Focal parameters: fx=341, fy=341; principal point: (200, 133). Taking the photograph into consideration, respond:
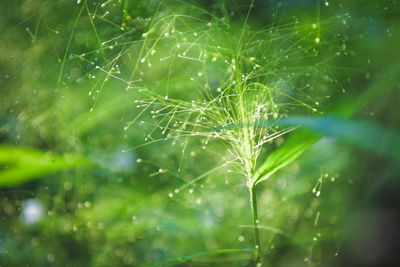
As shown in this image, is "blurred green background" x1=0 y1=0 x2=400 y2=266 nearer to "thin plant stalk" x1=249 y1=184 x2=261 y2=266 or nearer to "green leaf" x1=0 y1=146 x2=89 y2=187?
"green leaf" x1=0 y1=146 x2=89 y2=187

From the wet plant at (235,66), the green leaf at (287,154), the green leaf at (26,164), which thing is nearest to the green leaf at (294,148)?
the green leaf at (287,154)

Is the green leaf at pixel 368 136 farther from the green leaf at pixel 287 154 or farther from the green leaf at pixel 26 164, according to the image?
the green leaf at pixel 26 164

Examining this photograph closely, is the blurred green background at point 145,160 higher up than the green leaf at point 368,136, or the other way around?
the green leaf at point 368,136

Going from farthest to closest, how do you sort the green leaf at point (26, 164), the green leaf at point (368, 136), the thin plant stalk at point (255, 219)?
the green leaf at point (26, 164), the thin plant stalk at point (255, 219), the green leaf at point (368, 136)

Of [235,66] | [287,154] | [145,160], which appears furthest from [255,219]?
[145,160]

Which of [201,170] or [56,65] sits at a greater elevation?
[56,65]

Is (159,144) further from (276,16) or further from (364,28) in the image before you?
(364,28)

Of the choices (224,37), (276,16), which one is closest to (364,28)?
(276,16)

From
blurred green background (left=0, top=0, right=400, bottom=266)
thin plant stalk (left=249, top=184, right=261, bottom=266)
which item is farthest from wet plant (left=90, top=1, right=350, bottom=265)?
thin plant stalk (left=249, top=184, right=261, bottom=266)
